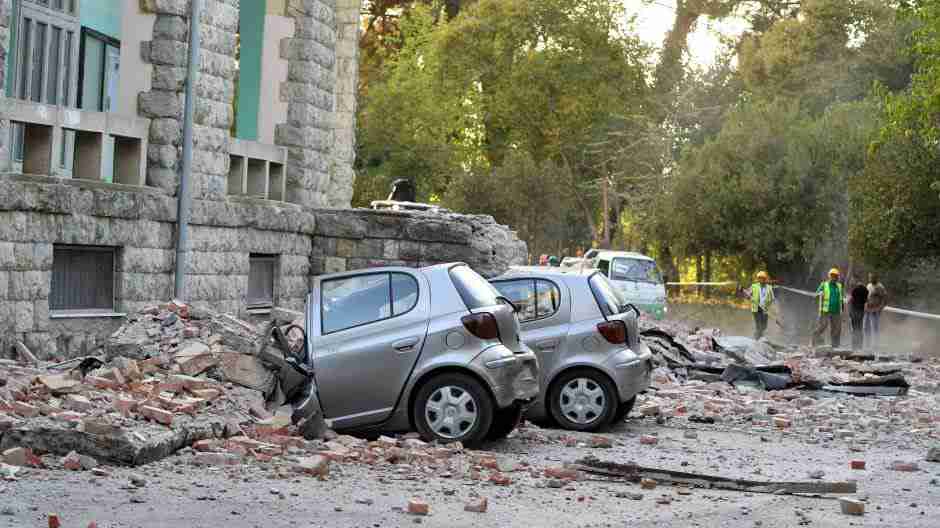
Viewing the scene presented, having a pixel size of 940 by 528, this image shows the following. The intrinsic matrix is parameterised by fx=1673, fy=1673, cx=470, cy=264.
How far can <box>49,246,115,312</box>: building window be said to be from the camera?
1731 centimetres

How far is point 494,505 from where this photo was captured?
10102 millimetres

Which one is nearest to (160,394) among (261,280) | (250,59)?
(261,280)

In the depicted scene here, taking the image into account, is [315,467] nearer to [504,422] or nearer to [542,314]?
[504,422]

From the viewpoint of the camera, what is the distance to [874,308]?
34531 mm

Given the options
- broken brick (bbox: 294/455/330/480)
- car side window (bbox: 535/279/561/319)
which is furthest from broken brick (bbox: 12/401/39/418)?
car side window (bbox: 535/279/561/319)

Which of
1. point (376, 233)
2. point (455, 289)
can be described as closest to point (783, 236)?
point (376, 233)

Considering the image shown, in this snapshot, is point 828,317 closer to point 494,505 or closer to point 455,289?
point 455,289

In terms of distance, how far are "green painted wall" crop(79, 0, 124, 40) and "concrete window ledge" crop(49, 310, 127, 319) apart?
4823 mm

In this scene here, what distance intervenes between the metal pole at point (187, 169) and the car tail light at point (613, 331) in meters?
5.70

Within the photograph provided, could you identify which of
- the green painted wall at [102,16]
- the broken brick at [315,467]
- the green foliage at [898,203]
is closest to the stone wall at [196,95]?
the green painted wall at [102,16]

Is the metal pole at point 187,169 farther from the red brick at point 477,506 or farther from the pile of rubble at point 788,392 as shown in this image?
the red brick at point 477,506

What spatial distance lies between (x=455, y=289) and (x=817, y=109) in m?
48.5

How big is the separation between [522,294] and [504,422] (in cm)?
262

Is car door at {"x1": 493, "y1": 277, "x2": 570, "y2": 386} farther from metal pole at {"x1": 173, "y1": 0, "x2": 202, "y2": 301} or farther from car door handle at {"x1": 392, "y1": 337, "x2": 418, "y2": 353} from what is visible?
metal pole at {"x1": 173, "y1": 0, "x2": 202, "y2": 301}
